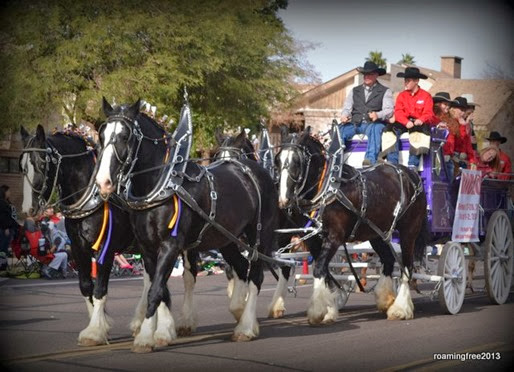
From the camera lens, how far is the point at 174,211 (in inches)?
383

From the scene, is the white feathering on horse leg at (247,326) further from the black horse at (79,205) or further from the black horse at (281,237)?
the black horse at (281,237)

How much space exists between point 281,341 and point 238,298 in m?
0.93

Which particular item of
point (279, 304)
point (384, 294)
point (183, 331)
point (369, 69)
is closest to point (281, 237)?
point (279, 304)

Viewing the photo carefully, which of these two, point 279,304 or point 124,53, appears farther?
point 124,53

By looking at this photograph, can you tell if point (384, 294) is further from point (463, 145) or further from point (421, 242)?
point (463, 145)

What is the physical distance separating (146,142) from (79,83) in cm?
1710

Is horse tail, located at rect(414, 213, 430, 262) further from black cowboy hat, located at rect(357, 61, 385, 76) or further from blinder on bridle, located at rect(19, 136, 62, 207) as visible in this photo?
blinder on bridle, located at rect(19, 136, 62, 207)

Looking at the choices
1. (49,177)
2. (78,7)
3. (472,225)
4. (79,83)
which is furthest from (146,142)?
(79,83)

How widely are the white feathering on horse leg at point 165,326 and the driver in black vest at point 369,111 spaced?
16.3 feet

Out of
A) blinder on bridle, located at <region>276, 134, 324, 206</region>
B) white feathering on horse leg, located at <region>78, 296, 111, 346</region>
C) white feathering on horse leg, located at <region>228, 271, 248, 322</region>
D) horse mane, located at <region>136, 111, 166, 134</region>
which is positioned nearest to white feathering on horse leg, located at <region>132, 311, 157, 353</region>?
white feathering on horse leg, located at <region>78, 296, 111, 346</region>

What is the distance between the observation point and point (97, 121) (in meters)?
26.2

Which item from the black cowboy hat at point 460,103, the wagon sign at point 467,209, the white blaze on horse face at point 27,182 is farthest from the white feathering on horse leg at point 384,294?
the white blaze on horse face at point 27,182

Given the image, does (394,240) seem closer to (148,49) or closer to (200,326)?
(200,326)
